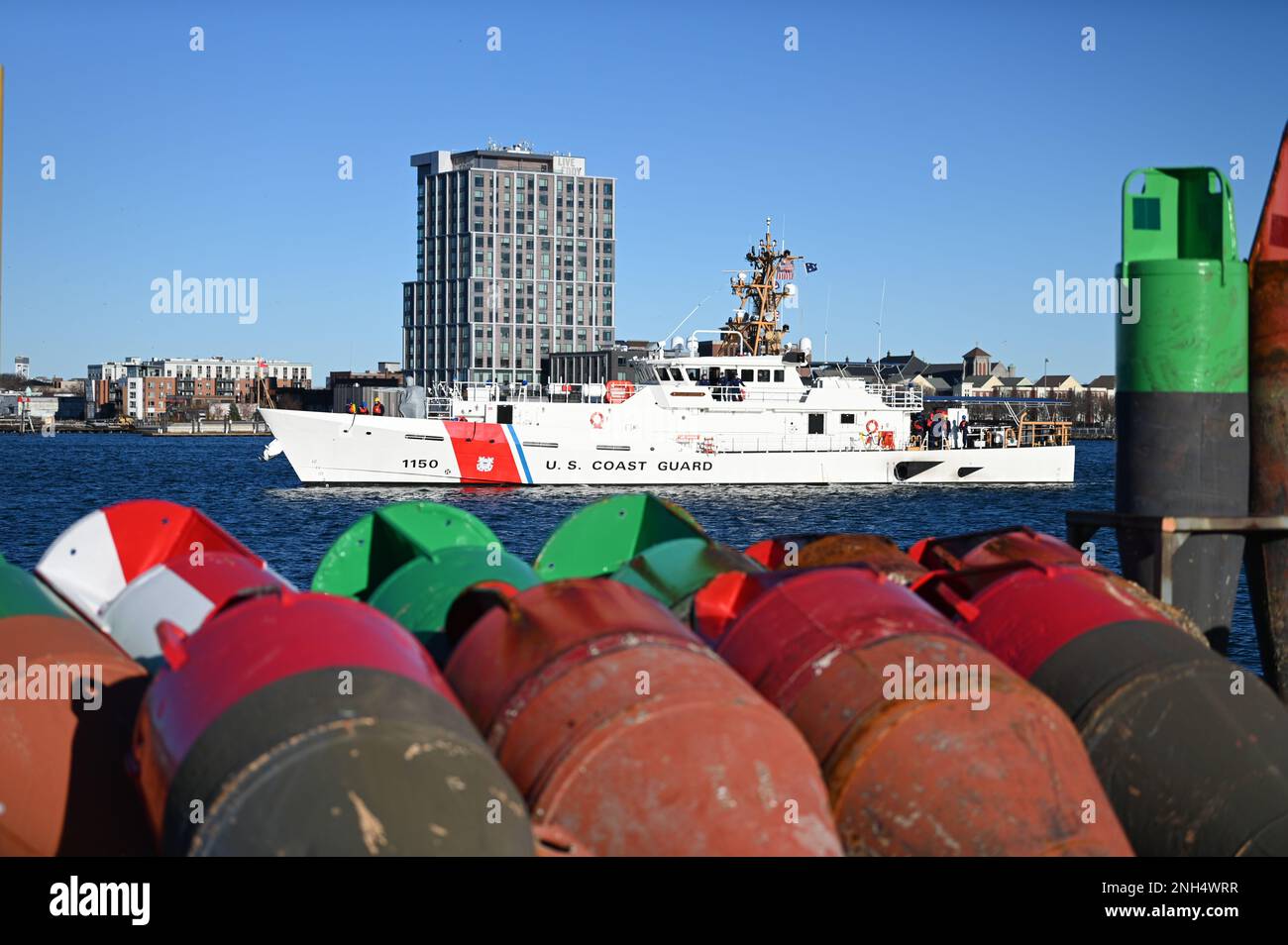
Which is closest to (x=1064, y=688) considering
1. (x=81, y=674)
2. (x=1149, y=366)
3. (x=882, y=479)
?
(x=1149, y=366)

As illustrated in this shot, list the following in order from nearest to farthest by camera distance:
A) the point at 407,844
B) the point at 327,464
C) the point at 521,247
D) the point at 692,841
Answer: the point at 407,844 < the point at 692,841 < the point at 327,464 < the point at 521,247

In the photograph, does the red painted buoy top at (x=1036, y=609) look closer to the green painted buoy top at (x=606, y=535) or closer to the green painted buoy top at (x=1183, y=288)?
the green painted buoy top at (x=1183, y=288)

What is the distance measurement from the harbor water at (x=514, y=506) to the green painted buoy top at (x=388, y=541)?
1378cm

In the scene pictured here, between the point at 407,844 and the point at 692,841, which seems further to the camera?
the point at 692,841

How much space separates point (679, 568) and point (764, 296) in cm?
4859

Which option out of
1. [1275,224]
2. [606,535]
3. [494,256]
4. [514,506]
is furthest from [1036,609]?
[494,256]

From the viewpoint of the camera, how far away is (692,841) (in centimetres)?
457

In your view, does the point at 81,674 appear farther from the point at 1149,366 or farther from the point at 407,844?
the point at 1149,366

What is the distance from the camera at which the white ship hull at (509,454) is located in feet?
155

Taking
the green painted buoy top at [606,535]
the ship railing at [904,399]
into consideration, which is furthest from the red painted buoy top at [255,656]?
the ship railing at [904,399]

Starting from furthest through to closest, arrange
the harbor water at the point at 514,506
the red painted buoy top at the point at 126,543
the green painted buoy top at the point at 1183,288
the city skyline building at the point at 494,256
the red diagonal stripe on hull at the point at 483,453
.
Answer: the city skyline building at the point at 494,256, the red diagonal stripe on hull at the point at 483,453, the harbor water at the point at 514,506, the green painted buoy top at the point at 1183,288, the red painted buoy top at the point at 126,543

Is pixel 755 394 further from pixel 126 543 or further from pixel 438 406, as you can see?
pixel 126 543
